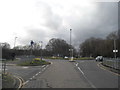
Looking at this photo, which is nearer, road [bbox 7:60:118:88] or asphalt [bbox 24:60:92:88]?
asphalt [bbox 24:60:92:88]

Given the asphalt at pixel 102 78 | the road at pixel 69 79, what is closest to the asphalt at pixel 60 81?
the road at pixel 69 79

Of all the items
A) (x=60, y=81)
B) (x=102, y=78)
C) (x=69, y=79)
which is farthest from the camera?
(x=102, y=78)

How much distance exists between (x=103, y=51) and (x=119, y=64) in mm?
43568

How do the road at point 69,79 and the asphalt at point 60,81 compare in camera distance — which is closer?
the asphalt at point 60,81

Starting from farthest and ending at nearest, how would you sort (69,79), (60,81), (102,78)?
(102,78) < (69,79) < (60,81)

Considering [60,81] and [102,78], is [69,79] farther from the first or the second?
[102,78]

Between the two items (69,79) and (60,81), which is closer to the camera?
(60,81)

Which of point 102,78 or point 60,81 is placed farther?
point 102,78

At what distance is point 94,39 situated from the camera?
3332 inches

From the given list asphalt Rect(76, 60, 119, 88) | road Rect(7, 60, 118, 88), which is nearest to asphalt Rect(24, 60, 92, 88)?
road Rect(7, 60, 118, 88)

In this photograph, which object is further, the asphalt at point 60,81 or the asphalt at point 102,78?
the asphalt at point 102,78

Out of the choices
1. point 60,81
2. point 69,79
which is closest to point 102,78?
point 69,79

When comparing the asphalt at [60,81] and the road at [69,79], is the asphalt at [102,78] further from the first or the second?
the asphalt at [60,81]

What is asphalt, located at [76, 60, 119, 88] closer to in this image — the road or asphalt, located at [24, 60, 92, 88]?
the road
